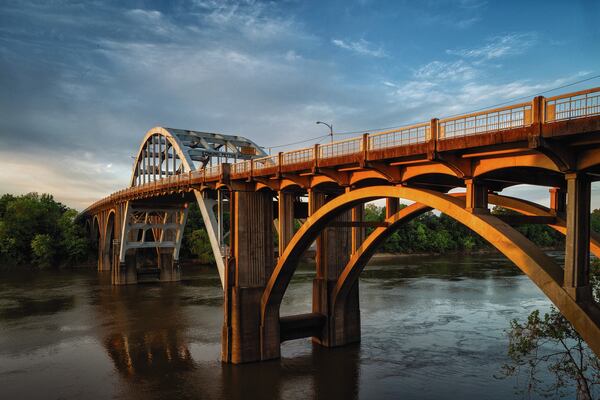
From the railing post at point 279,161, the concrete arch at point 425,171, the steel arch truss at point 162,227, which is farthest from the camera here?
the steel arch truss at point 162,227

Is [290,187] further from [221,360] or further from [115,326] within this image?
[115,326]

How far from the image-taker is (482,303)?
38.3 m

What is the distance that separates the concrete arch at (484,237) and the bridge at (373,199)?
40mm

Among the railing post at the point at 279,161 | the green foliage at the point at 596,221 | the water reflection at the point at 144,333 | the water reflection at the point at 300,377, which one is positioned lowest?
the water reflection at the point at 144,333

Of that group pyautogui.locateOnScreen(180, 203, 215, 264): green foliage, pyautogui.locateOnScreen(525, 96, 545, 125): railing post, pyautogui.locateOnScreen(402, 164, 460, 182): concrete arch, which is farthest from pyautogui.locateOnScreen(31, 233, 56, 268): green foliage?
pyautogui.locateOnScreen(525, 96, 545, 125): railing post

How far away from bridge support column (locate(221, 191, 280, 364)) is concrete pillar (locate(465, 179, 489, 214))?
12.6m

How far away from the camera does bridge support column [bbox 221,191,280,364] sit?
22.7 meters

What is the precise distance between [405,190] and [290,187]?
782 centimetres

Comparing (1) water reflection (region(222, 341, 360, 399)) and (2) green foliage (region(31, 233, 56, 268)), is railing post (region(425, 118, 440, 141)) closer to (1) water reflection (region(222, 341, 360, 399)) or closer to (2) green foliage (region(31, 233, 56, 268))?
(1) water reflection (region(222, 341, 360, 399))

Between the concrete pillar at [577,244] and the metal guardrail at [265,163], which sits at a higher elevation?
the metal guardrail at [265,163]

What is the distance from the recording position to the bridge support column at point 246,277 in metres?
22.7

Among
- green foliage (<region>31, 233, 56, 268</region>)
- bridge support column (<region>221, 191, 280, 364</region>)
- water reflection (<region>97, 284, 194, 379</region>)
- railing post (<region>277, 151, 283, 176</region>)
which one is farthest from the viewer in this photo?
green foliage (<region>31, 233, 56, 268</region>)

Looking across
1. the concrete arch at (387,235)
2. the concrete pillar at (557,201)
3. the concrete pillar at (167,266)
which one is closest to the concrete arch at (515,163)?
the concrete arch at (387,235)

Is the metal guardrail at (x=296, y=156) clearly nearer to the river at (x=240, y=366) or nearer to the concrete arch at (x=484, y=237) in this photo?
the concrete arch at (x=484, y=237)
